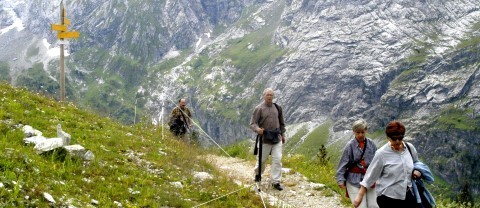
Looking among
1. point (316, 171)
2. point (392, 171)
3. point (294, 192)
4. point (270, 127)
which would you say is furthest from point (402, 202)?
point (316, 171)

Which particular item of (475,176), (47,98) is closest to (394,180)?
(47,98)

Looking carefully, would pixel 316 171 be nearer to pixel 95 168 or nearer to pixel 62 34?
pixel 95 168

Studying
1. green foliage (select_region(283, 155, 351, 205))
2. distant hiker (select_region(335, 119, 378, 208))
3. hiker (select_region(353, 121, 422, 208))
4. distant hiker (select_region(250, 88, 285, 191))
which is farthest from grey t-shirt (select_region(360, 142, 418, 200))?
green foliage (select_region(283, 155, 351, 205))

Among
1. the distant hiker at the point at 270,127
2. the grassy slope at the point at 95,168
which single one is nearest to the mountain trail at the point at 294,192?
the distant hiker at the point at 270,127

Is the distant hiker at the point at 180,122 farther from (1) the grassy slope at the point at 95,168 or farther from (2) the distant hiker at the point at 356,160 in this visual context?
(2) the distant hiker at the point at 356,160

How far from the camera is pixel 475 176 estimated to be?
197 metres

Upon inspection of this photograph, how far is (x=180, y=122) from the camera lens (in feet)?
64.1

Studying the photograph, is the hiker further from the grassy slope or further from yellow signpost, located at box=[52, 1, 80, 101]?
yellow signpost, located at box=[52, 1, 80, 101]

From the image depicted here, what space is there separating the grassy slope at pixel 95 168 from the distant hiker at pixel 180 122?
285cm

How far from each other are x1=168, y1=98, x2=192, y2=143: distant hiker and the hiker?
12.7m

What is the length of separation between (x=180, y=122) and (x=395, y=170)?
44.2 ft

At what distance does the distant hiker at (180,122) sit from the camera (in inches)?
761

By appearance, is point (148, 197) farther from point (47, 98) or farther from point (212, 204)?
point (47, 98)

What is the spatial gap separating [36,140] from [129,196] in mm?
2811
